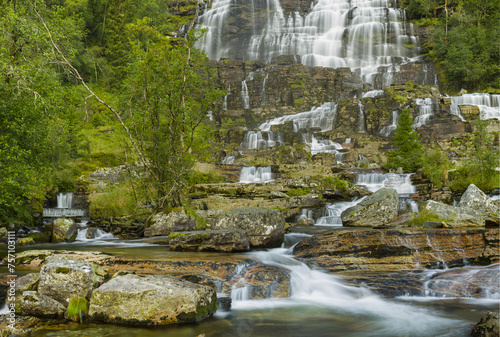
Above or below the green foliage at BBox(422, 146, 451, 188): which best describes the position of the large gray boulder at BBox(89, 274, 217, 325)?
below

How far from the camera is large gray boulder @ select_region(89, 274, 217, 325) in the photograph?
5559 mm

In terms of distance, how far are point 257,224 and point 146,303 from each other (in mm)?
5256

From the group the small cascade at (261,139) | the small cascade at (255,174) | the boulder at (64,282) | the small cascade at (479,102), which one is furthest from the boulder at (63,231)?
the small cascade at (479,102)

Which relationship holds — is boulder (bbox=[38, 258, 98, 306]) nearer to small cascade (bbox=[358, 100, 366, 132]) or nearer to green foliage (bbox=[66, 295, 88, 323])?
green foliage (bbox=[66, 295, 88, 323])

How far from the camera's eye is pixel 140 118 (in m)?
13.8

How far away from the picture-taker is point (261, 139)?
35.4 m

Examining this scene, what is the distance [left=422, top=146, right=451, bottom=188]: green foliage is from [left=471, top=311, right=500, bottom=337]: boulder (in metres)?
15.0

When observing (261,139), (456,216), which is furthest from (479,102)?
(456,216)

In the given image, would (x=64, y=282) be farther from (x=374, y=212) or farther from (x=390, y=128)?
A: (x=390, y=128)

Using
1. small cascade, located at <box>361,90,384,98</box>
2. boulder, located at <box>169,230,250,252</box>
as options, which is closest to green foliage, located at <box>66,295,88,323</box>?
boulder, located at <box>169,230,250,252</box>

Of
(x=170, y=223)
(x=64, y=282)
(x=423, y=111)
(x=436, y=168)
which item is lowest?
(x=64, y=282)

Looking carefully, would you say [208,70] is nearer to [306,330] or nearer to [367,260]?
[367,260]

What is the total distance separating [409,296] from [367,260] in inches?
61.4

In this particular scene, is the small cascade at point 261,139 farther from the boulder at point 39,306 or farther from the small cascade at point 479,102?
the boulder at point 39,306
